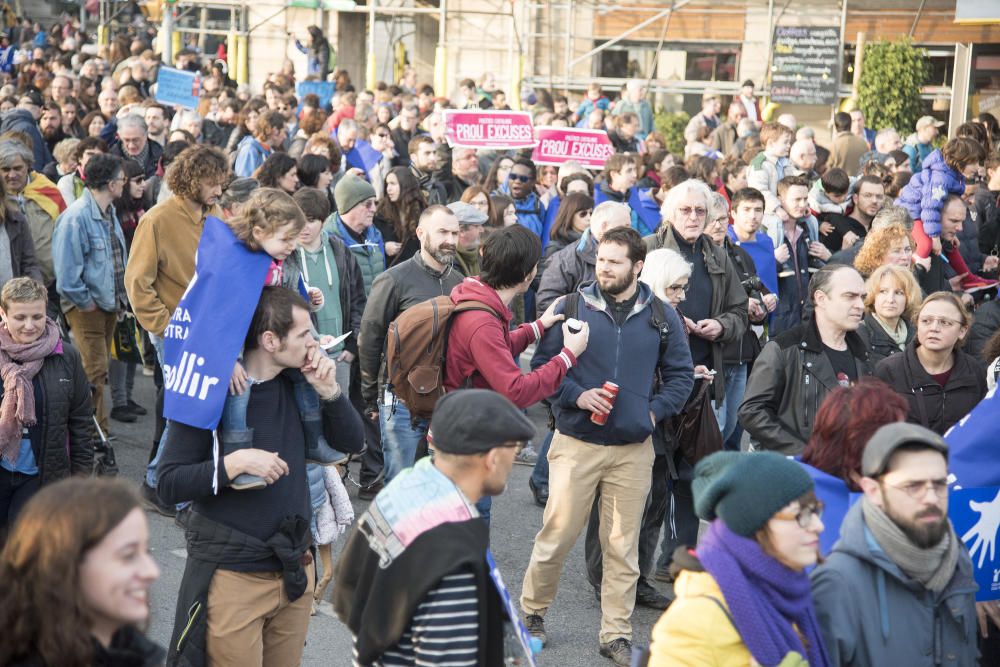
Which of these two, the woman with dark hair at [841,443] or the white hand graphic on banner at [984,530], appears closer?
the woman with dark hair at [841,443]

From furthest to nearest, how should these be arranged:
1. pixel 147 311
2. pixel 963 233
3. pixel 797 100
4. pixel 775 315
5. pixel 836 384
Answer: pixel 797 100 → pixel 963 233 → pixel 775 315 → pixel 147 311 → pixel 836 384

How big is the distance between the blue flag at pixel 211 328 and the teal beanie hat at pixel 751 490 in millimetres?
1605

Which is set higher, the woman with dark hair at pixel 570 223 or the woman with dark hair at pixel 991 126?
the woman with dark hair at pixel 991 126

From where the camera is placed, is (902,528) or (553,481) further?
(553,481)

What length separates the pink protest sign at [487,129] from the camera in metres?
12.5

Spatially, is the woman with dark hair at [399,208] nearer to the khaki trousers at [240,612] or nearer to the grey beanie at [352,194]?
the grey beanie at [352,194]

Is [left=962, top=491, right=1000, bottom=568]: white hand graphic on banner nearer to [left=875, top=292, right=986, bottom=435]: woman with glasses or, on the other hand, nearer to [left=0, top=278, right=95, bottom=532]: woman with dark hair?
[left=875, top=292, right=986, bottom=435]: woman with glasses

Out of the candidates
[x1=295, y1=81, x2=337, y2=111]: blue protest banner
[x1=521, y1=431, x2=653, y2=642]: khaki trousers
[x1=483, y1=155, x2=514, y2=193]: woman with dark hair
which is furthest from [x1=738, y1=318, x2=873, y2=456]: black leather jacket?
[x1=295, y1=81, x2=337, y2=111]: blue protest banner

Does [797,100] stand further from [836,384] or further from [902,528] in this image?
[902,528]

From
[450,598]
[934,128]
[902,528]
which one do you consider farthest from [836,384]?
[934,128]

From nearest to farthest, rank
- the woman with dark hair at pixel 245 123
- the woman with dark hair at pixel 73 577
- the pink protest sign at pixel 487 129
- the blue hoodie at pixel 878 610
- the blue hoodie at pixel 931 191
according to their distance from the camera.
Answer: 1. the woman with dark hair at pixel 73 577
2. the blue hoodie at pixel 878 610
3. the blue hoodie at pixel 931 191
4. the pink protest sign at pixel 487 129
5. the woman with dark hair at pixel 245 123

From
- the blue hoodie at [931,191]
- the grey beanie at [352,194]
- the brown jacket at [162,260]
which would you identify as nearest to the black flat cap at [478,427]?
the brown jacket at [162,260]

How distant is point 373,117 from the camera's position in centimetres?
1725

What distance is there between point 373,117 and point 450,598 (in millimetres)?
14677
